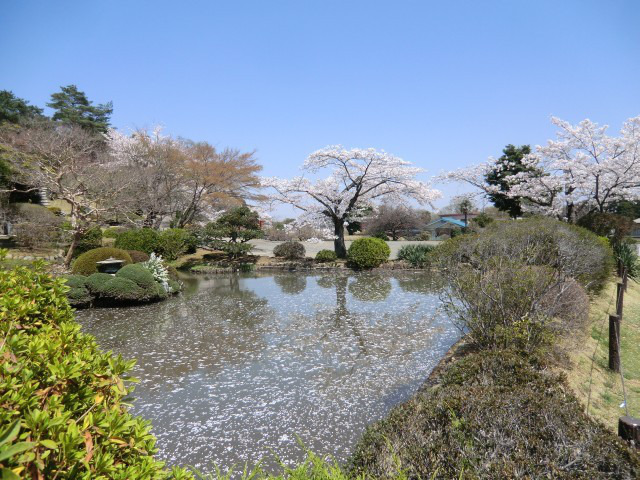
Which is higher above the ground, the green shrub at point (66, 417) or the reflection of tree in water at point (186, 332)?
the green shrub at point (66, 417)

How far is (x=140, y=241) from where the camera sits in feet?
60.9

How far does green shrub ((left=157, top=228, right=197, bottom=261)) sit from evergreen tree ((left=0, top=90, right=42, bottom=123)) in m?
13.4

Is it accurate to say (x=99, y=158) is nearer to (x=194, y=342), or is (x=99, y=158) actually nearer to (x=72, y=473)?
(x=194, y=342)

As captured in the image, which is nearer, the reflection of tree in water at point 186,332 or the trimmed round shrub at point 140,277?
the reflection of tree in water at point 186,332

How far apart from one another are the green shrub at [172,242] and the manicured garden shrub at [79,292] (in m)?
8.72

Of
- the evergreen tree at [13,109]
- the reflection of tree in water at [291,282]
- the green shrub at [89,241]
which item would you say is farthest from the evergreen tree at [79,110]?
the reflection of tree in water at [291,282]

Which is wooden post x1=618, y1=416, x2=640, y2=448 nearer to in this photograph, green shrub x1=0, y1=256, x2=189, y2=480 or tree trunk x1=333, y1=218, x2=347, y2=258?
green shrub x1=0, y1=256, x2=189, y2=480

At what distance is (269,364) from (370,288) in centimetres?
790

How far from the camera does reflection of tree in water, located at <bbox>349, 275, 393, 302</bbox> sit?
12.0 metres

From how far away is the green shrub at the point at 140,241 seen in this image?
18.4m

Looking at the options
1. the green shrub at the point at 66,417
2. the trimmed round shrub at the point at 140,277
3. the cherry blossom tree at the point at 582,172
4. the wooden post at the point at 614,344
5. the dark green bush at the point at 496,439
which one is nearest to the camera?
the green shrub at the point at 66,417

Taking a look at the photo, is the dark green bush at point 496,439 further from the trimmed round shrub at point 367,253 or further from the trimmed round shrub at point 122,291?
the trimmed round shrub at point 367,253

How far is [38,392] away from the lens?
1464 mm

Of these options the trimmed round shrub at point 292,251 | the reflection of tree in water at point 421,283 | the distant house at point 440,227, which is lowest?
the reflection of tree in water at point 421,283
